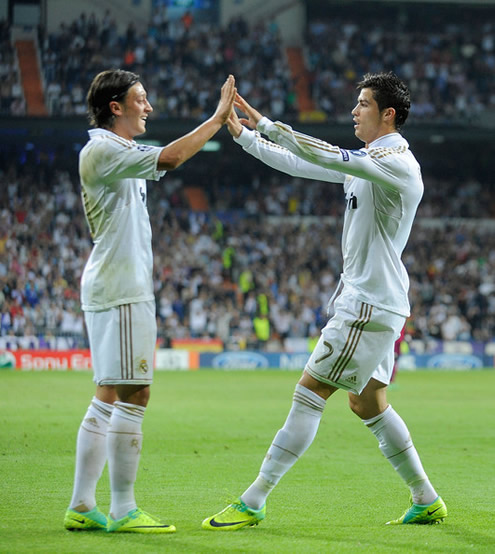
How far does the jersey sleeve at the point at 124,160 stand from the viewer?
511cm

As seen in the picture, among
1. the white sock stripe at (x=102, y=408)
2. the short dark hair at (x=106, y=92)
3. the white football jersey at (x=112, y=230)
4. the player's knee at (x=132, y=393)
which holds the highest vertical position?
the short dark hair at (x=106, y=92)

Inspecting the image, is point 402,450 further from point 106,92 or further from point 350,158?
point 106,92

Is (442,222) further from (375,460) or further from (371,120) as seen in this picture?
(371,120)

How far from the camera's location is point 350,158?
531 cm

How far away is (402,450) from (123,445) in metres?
1.81

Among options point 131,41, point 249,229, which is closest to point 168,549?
point 249,229

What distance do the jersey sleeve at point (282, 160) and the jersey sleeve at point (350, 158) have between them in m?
0.46

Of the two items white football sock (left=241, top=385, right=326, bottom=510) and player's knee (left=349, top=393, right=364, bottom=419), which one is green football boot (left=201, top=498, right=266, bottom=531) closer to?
white football sock (left=241, top=385, right=326, bottom=510)

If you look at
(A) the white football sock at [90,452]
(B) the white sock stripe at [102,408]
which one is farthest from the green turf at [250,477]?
(B) the white sock stripe at [102,408]

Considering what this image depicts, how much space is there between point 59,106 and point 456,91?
597 inches

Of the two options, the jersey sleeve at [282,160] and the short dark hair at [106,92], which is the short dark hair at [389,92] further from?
the short dark hair at [106,92]

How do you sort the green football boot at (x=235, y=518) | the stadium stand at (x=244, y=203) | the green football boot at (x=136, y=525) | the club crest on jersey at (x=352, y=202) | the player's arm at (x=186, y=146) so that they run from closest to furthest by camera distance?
the player's arm at (x=186, y=146), the green football boot at (x=136, y=525), the green football boot at (x=235, y=518), the club crest on jersey at (x=352, y=202), the stadium stand at (x=244, y=203)

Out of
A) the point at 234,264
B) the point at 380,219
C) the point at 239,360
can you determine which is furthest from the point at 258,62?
the point at 380,219

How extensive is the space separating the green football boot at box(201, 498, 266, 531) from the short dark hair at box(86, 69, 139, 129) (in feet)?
7.96
